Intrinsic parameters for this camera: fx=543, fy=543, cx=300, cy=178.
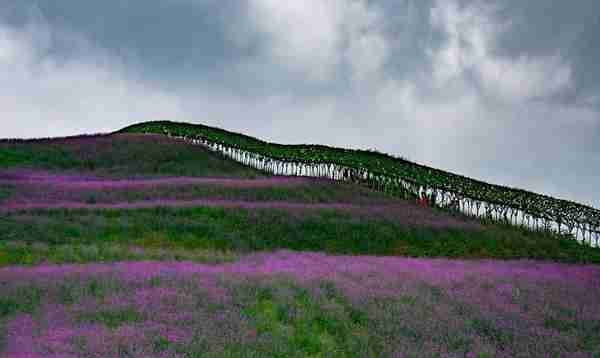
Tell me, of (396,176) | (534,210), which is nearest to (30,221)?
(396,176)

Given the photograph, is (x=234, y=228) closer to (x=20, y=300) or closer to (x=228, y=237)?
(x=228, y=237)

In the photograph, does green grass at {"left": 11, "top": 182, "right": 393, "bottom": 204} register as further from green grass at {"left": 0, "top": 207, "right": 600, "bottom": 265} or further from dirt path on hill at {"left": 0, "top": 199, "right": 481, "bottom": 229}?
green grass at {"left": 0, "top": 207, "right": 600, "bottom": 265}

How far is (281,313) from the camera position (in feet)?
32.2

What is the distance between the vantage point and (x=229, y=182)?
3070cm

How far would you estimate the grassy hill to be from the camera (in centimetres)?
853

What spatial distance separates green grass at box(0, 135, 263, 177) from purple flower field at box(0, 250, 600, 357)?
24.9 meters

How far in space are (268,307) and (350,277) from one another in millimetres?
3622

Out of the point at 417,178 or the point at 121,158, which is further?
the point at 121,158

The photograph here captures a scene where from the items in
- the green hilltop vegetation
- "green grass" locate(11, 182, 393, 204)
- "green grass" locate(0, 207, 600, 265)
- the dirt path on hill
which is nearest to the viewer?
"green grass" locate(0, 207, 600, 265)

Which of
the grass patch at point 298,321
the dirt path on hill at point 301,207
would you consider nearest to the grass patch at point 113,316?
the grass patch at point 298,321

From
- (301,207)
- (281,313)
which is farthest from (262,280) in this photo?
(301,207)

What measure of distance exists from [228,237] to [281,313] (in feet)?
39.1

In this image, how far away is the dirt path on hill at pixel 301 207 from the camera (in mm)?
23500

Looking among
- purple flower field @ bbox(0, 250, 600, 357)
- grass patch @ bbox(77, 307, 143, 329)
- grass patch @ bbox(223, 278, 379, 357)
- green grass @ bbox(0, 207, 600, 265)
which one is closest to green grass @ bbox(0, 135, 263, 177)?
green grass @ bbox(0, 207, 600, 265)
